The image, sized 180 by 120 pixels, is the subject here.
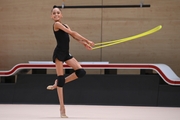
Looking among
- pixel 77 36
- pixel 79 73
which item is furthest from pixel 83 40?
pixel 79 73

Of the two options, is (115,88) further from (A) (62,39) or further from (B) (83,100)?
(A) (62,39)

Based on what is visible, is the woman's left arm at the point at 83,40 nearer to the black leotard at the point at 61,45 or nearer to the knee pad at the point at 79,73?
the black leotard at the point at 61,45

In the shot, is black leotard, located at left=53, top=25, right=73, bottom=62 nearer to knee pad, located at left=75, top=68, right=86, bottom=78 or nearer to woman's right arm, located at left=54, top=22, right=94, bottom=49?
woman's right arm, located at left=54, top=22, right=94, bottom=49

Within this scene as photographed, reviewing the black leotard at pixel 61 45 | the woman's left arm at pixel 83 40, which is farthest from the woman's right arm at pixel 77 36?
the black leotard at pixel 61 45

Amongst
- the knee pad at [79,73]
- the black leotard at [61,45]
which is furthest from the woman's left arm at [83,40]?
the knee pad at [79,73]

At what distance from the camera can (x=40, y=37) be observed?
1028cm

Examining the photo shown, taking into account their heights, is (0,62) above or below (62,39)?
below

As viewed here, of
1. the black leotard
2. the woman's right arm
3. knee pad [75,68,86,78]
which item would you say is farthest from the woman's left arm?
knee pad [75,68,86,78]

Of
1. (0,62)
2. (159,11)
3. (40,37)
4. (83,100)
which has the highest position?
(159,11)

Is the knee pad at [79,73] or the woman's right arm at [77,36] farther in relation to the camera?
the knee pad at [79,73]

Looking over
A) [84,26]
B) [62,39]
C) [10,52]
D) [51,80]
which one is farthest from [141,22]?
[62,39]

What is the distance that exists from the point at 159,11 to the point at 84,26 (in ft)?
6.40

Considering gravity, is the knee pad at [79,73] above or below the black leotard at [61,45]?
below

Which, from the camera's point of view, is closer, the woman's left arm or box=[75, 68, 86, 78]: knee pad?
the woman's left arm
